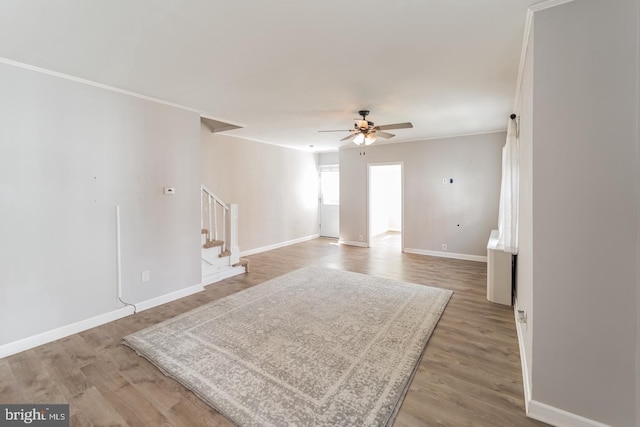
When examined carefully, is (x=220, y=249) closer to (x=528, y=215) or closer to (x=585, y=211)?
(x=528, y=215)

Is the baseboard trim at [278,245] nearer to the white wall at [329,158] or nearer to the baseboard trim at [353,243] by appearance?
the baseboard trim at [353,243]

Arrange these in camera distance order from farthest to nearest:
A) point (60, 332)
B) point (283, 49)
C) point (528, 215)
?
point (60, 332) < point (283, 49) < point (528, 215)

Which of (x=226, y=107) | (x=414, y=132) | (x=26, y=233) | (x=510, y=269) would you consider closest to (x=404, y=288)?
(x=510, y=269)

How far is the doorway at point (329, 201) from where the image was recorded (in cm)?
841

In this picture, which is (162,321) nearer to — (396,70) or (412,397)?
(412,397)

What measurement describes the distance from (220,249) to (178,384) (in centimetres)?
283

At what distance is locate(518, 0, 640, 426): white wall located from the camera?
151 cm

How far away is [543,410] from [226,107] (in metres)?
4.36

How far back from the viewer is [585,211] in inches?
63.3

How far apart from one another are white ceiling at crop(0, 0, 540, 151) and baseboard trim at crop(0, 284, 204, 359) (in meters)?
2.52

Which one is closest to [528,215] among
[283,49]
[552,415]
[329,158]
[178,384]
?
[552,415]

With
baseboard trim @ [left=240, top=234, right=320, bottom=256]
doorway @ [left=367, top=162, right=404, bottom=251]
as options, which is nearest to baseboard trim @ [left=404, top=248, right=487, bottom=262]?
doorway @ [left=367, top=162, right=404, bottom=251]

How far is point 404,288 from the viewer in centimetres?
411

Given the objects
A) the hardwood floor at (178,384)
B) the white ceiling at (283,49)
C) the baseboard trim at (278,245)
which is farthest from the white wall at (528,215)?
the baseboard trim at (278,245)
